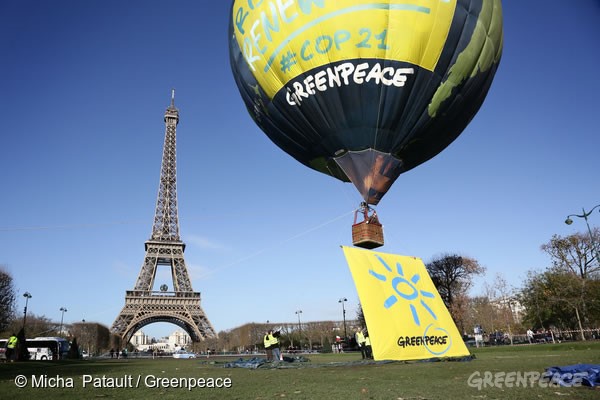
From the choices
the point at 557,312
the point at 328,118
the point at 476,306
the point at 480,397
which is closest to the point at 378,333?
the point at 480,397

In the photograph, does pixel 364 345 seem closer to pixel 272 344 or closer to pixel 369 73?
pixel 272 344

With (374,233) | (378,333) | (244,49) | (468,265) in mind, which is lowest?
(378,333)

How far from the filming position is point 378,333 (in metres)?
7.84

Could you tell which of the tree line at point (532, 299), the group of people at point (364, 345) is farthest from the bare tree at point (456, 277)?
the group of people at point (364, 345)

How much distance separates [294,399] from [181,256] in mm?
62413

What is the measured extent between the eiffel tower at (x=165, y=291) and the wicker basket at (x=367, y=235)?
49.9m

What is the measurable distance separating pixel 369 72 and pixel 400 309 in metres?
5.86

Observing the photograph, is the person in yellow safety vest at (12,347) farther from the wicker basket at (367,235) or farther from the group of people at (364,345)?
the wicker basket at (367,235)

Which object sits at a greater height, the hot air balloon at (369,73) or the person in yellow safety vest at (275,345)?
the hot air balloon at (369,73)

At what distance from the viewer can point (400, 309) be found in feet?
27.6

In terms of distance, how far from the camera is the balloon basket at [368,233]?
435 inches

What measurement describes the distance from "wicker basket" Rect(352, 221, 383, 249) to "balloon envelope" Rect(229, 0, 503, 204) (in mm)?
823

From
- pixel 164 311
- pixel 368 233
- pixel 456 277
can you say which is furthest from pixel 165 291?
pixel 368 233

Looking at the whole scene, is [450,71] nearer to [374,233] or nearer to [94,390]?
[374,233]
